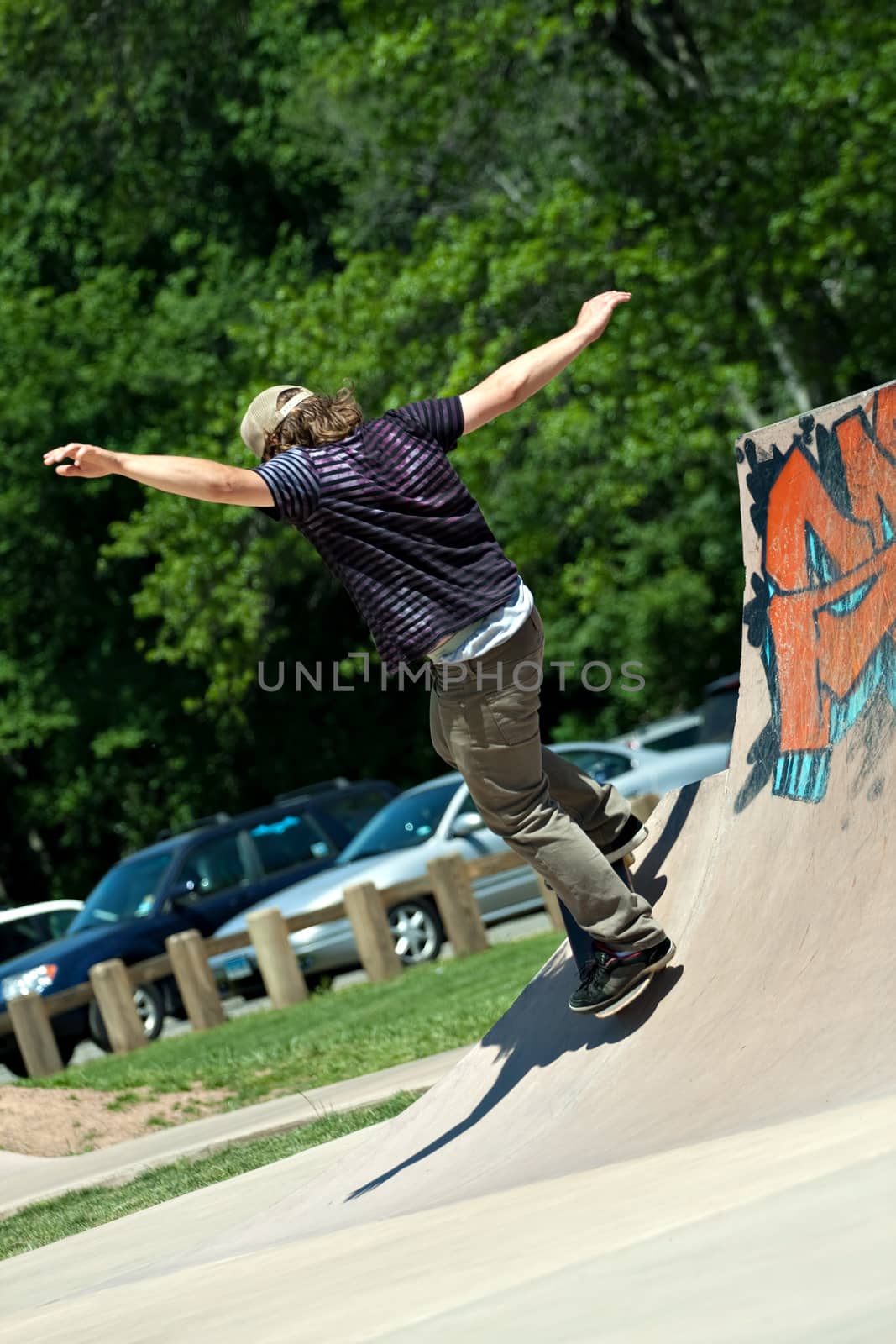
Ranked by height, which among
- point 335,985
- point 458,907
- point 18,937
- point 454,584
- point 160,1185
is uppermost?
point 454,584

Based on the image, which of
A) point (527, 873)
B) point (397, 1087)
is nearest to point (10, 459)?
point (527, 873)

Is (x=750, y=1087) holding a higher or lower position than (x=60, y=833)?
higher

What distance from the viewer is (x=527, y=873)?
608 inches

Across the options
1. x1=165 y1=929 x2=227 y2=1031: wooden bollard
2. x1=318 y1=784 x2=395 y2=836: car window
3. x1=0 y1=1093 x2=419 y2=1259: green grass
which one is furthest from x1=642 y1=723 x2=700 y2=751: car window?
x1=0 y1=1093 x2=419 y2=1259: green grass

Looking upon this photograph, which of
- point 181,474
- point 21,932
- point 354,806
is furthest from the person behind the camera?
point 21,932

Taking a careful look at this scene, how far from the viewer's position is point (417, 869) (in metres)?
15.0

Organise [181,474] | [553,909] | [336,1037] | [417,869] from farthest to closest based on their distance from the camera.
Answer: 1. [417,869]
2. [553,909]
3. [336,1037]
4. [181,474]

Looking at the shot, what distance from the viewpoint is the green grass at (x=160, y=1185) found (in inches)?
238

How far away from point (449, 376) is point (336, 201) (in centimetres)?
1972

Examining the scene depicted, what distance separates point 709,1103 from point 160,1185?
10.1ft

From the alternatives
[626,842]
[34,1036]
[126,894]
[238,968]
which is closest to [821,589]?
[626,842]

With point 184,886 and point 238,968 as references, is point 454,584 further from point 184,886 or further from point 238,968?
point 184,886

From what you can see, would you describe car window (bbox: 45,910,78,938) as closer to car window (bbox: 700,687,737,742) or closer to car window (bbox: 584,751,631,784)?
car window (bbox: 584,751,631,784)

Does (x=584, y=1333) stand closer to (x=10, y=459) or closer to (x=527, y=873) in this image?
(x=527, y=873)
